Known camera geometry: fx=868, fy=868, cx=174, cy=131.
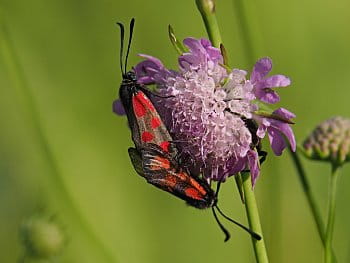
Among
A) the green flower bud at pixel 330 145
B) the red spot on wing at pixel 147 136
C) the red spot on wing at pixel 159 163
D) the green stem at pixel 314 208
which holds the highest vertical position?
the red spot on wing at pixel 147 136

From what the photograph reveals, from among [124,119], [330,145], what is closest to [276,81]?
[330,145]

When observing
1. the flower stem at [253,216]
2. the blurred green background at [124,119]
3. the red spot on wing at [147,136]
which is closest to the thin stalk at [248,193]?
the flower stem at [253,216]

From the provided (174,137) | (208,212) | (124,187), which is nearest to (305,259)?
(208,212)

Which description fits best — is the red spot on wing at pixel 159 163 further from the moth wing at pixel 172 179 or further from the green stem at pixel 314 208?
the green stem at pixel 314 208

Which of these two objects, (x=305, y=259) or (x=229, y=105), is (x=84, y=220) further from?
(x=305, y=259)

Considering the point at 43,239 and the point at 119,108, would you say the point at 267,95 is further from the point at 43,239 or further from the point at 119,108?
the point at 43,239

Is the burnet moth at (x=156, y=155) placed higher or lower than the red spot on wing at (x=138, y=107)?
lower
